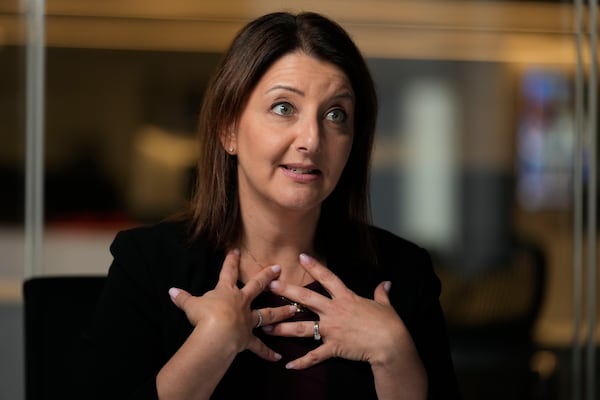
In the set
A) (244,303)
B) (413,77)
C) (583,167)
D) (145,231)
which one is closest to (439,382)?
(244,303)

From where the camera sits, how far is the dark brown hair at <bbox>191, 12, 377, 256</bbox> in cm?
179

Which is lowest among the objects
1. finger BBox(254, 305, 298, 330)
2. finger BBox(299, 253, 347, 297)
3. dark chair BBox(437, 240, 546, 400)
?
dark chair BBox(437, 240, 546, 400)

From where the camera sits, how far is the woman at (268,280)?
1755 millimetres

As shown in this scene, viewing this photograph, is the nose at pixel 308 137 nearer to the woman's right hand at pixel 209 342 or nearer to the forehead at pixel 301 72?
the forehead at pixel 301 72

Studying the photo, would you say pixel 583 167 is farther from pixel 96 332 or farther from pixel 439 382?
pixel 96 332

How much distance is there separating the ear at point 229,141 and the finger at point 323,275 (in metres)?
0.23

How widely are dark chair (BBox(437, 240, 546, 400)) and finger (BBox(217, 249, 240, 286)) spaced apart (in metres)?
2.28

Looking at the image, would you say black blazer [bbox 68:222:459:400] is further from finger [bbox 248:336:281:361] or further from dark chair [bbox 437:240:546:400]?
dark chair [bbox 437:240:546:400]

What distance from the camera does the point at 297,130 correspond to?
1.76m

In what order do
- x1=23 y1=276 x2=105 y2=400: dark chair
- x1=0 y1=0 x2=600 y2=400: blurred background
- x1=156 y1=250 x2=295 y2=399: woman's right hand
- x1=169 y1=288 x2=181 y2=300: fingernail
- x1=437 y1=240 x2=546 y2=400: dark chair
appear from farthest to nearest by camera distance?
x1=437 y1=240 x2=546 y2=400: dark chair
x1=0 y1=0 x2=600 y2=400: blurred background
x1=23 y1=276 x2=105 y2=400: dark chair
x1=169 y1=288 x2=181 y2=300: fingernail
x1=156 y1=250 x2=295 y2=399: woman's right hand

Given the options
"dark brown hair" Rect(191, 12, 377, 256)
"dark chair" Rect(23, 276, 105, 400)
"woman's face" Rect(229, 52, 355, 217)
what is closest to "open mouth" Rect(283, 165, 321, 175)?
"woman's face" Rect(229, 52, 355, 217)

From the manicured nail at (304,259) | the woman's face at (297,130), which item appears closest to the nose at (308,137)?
the woman's face at (297,130)

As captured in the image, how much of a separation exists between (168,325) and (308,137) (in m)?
0.41

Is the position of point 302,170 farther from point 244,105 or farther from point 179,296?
point 179,296
